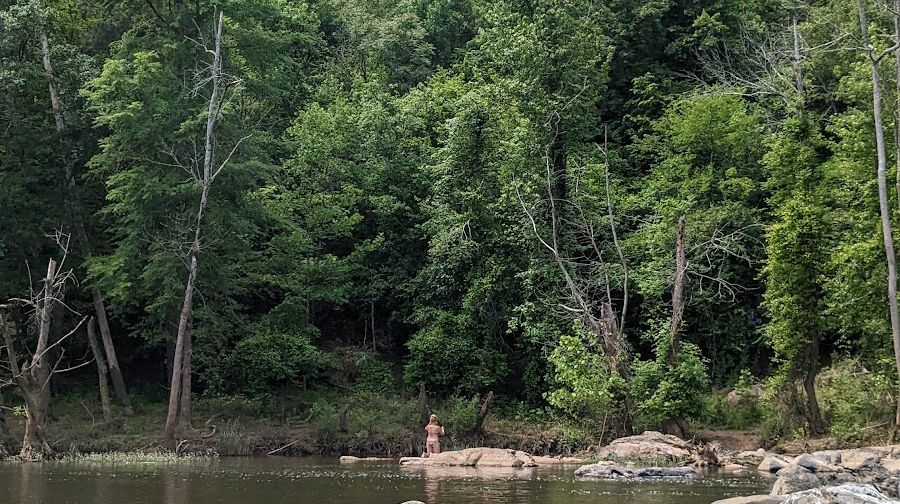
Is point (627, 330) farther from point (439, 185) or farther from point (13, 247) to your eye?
point (13, 247)

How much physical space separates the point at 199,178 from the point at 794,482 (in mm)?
21875

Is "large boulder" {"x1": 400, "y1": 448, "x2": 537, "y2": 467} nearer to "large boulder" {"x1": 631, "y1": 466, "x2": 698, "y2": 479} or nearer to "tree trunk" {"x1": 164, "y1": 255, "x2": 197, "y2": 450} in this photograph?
"large boulder" {"x1": 631, "y1": 466, "x2": 698, "y2": 479}

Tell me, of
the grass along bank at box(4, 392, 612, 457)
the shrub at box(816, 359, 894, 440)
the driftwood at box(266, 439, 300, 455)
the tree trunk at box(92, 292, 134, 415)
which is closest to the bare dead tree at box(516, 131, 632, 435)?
the grass along bank at box(4, 392, 612, 457)

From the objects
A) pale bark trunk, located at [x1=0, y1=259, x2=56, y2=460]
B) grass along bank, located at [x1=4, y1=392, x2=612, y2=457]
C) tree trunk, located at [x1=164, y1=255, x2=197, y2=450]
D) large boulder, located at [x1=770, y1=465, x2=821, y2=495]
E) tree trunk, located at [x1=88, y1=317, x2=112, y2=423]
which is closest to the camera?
large boulder, located at [x1=770, y1=465, x2=821, y2=495]

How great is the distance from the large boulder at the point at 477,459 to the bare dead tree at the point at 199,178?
8043mm

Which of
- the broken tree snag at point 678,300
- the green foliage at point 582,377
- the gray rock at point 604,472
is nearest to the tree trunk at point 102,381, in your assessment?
the green foliage at point 582,377

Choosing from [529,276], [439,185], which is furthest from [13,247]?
[529,276]

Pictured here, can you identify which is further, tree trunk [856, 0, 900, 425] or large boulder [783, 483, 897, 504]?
tree trunk [856, 0, 900, 425]

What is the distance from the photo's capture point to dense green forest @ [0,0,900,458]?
88.0 ft

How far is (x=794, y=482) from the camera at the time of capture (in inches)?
620

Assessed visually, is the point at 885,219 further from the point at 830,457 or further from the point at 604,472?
the point at 604,472

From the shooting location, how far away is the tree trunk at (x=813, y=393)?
83.3 ft

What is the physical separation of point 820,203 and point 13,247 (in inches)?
1069

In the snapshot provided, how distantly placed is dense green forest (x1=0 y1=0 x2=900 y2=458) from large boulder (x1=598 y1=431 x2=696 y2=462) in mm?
1402
